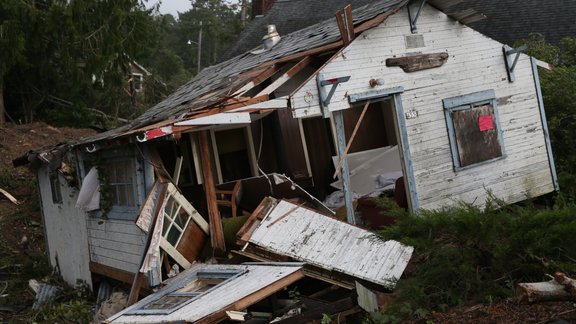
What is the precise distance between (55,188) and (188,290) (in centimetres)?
629

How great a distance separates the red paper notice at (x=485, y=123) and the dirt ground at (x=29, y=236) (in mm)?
5037

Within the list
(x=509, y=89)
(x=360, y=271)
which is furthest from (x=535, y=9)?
(x=360, y=271)

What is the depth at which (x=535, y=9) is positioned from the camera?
21.4m

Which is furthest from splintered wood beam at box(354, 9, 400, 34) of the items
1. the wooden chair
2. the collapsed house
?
the wooden chair

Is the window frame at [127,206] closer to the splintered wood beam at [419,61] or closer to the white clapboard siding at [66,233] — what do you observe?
the white clapboard siding at [66,233]

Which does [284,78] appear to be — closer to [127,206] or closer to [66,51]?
[127,206]

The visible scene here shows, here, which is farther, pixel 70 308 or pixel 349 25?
pixel 70 308

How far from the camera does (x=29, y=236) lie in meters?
15.3

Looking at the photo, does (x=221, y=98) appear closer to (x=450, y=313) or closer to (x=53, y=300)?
(x=450, y=313)

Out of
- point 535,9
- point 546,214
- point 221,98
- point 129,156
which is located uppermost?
point 535,9

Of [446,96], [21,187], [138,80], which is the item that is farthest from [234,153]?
[138,80]

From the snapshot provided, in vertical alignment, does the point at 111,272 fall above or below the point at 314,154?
below

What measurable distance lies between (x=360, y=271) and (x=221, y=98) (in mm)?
3154

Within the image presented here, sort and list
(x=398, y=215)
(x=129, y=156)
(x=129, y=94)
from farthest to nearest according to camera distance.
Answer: (x=129, y=94) → (x=129, y=156) → (x=398, y=215)
